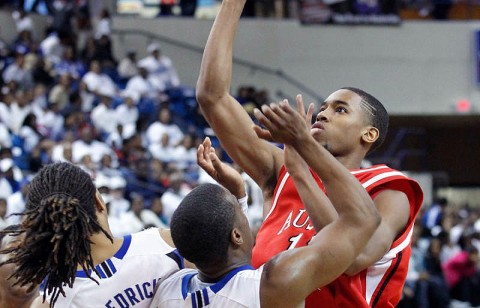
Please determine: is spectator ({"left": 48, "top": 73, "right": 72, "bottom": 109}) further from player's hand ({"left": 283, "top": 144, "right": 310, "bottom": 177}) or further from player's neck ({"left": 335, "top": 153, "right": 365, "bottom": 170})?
player's hand ({"left": 283, "top": 144, "right": 310, "bottom": 177})

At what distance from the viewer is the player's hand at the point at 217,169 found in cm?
414

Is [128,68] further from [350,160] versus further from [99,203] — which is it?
[99,203]

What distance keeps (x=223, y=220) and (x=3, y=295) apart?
6.83 ft

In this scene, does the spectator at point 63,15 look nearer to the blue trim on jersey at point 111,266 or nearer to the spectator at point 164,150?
the spectator at point 164,150

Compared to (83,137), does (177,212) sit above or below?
above

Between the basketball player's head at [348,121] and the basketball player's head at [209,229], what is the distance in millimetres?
816

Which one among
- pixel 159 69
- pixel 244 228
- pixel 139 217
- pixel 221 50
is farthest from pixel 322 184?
pixel 159 69

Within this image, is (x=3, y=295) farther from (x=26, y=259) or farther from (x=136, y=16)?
(x=136, y=16)

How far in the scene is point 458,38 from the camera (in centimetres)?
2172

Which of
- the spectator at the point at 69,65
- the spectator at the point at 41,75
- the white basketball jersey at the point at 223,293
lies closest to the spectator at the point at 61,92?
the spectator at the point at 41,75

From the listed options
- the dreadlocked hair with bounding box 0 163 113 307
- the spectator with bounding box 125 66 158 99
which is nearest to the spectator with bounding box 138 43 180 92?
the spectator with bounding box 125 66 158 99

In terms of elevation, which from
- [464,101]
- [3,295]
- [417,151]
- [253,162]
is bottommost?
[417,151]

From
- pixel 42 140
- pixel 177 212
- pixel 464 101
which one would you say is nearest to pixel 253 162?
pixel 177 212

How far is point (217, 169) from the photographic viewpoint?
4188 millimetres
